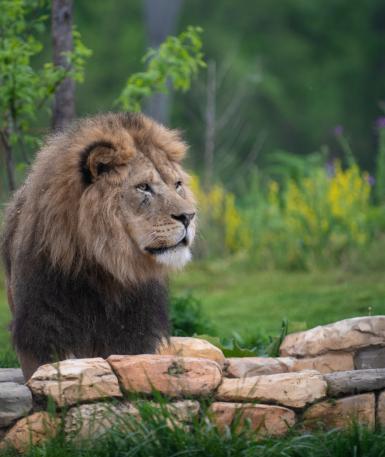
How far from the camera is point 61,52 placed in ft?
27.1

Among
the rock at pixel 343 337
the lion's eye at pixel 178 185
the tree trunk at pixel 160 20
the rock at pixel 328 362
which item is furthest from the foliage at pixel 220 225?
the lion's eye at pixel 178 185

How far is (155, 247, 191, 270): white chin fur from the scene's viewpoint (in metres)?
5.73

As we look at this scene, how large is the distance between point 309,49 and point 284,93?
161cm

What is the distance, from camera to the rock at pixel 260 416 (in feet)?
16.1

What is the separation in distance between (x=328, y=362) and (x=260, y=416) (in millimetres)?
1738

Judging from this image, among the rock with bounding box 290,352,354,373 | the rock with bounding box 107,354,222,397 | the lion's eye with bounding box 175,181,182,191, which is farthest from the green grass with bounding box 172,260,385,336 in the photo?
the rock with bounding box 107,354,222,397

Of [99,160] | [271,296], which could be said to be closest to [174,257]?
[99,160]

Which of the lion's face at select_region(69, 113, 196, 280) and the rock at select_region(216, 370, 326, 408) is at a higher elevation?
the lion's face at select_region(69, 113, 196, 280)

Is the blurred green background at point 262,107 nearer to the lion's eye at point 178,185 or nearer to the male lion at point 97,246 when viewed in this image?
the lion's eye at point 178,185

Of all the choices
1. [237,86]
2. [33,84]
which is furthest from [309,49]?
[33,84]

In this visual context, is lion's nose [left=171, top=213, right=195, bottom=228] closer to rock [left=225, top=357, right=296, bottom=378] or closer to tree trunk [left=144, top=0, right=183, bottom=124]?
rock [left=225, top=357, right=296, bottom=378]

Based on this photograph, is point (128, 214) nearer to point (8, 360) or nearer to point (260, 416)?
point (260, 416)

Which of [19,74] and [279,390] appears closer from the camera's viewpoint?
[279,390]

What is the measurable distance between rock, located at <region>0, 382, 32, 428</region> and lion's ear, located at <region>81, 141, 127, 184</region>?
4.50 ft
